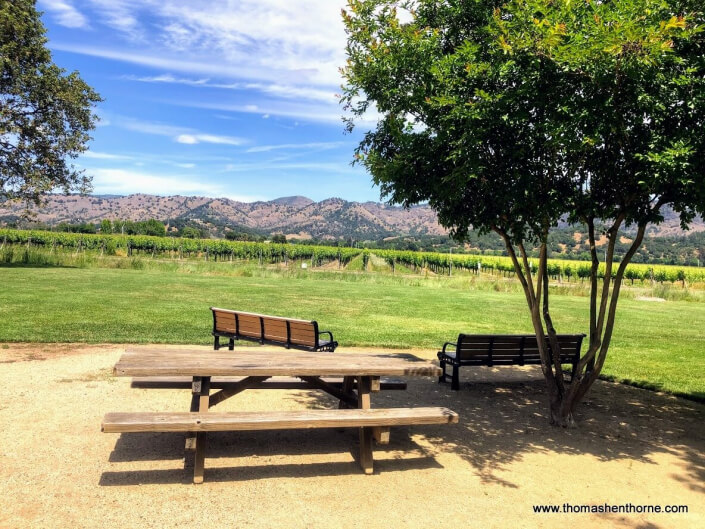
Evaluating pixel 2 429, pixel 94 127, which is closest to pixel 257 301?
pixel 2 429

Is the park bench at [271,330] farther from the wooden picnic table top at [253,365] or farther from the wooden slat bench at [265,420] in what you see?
the wooden slat bench at [265,420]

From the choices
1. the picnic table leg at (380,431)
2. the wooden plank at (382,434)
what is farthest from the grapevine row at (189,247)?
the wooden plank at (382,434)

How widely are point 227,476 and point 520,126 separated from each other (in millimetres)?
4158

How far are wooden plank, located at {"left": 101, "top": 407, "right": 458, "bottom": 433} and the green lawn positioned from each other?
5535 millimetres

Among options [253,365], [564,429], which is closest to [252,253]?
[564,429]

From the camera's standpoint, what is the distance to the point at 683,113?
4613 millimetres

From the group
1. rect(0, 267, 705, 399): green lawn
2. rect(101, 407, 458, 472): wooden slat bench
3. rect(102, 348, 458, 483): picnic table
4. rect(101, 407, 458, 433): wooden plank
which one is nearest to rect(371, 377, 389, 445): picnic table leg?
rect(102, 348, 458, 483): picnic table

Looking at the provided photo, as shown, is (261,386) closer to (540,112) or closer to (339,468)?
(339,468)

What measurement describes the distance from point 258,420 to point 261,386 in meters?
1.18

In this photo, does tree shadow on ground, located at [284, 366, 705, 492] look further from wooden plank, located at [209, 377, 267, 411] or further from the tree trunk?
wooden plank, located at [209, 377, 267, 411]

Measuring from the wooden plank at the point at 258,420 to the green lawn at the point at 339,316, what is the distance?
18.2 ft

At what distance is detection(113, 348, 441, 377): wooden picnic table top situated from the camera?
13.6 ft

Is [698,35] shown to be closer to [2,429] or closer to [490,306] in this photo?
[2,429]

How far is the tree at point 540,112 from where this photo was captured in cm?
424
